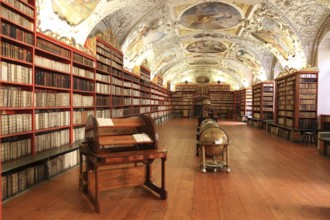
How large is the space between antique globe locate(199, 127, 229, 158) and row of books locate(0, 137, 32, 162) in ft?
12.8

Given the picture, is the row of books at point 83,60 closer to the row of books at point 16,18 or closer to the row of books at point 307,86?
the row of books at point 16,18

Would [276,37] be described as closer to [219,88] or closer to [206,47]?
[206,47]

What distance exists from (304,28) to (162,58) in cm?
1049

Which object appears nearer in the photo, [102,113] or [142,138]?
[142,138]

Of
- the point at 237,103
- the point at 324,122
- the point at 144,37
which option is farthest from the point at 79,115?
the point at 237,103

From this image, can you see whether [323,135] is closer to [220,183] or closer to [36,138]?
[220,183]

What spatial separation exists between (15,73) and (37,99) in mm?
816

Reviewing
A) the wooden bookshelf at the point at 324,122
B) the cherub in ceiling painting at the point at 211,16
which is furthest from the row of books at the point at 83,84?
the wooden bookshelf at the point at 324,122

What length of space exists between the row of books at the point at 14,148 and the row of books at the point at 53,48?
6.74 ft

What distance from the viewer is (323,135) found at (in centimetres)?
889

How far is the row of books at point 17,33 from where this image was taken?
4570mm

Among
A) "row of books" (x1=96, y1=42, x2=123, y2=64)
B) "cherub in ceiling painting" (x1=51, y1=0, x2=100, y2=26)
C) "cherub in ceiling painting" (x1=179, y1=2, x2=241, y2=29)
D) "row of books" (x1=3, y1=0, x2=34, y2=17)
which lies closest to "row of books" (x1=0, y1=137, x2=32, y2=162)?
"row of books" (x1=3, y1=0, x2=34, y2=17)

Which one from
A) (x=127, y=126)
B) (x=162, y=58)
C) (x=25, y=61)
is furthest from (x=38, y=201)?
(x=162, y=58)

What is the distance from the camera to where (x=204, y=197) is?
460cm
